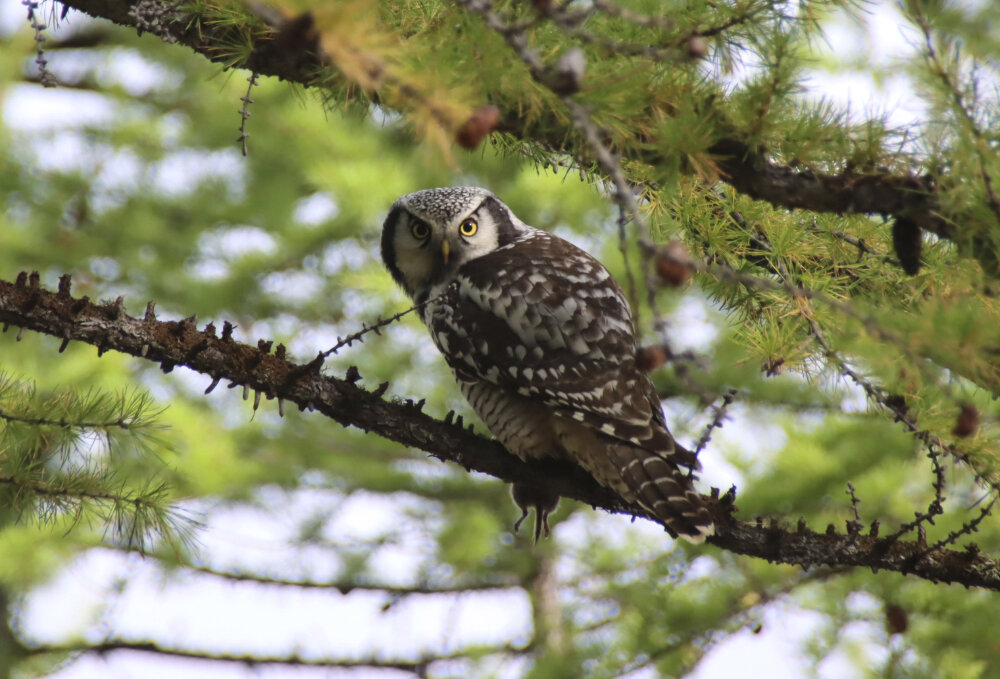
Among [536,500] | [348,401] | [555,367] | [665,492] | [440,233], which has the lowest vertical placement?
[665,492]

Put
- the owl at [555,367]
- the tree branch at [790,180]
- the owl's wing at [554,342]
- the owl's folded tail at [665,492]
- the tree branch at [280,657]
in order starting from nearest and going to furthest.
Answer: the tree branch at [790,180]
the owl's folded tail at [665,492]
the owl at [555,367]
the owl's wing at [554,342]
the tree branch at [280,657]

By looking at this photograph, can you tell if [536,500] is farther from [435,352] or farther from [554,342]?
[435,352]

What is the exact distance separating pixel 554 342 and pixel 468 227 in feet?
2.61

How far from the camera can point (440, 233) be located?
3.64 meters

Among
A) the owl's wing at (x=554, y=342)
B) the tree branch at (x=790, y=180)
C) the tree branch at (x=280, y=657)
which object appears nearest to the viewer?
the tree branch at (x=790, y=180)

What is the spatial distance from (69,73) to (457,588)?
16.8 feet

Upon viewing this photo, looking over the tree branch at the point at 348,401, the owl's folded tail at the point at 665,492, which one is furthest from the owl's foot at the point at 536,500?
the owl's folded tail at the point at 665,492

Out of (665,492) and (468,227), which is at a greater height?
(468,227)

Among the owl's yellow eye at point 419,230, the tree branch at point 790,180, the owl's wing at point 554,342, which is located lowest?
the tree branch at point 790,180

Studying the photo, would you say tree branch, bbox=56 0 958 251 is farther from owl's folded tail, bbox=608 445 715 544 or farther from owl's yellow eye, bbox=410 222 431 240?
owl's yellow eye, bbox=410 222 431 240

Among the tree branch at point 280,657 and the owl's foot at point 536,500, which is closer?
the owl's foot at point 536,500

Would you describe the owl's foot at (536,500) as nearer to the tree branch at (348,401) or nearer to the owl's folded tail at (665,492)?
the tree branch at (348,401)

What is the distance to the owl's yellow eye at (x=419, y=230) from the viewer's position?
3.72 m

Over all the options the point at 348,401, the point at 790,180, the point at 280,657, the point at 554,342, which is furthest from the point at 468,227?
the point at 280,657
